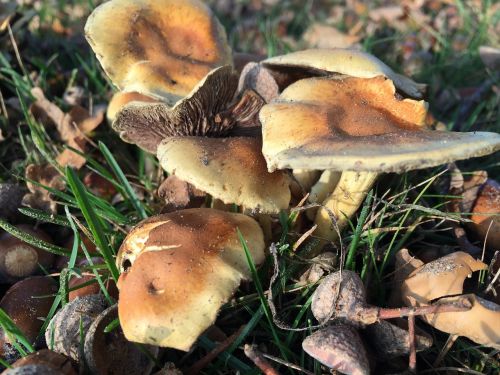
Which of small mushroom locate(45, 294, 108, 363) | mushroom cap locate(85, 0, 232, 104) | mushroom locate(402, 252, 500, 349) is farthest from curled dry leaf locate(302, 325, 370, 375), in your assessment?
mushroom cap locate(85, 0, 232, 104)

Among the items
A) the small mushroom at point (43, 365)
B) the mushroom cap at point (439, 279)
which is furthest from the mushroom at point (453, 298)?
the small mushroom at point (43, 365)

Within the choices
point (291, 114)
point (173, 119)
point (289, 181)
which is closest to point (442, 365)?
point (289, 181)

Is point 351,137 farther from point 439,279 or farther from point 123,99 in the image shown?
point 123,99

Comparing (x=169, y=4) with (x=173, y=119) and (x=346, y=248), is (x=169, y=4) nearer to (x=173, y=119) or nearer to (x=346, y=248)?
(x=173, y=119)

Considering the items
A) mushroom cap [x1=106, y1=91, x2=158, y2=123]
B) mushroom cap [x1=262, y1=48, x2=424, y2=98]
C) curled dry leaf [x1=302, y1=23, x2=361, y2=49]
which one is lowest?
curled dry leaf [x1=302, y1=23, x2=361, y2=49]

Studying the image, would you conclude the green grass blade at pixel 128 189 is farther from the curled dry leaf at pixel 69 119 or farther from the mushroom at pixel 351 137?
the mushroom at pixel 351 137

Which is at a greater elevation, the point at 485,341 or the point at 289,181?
the point at 289,181

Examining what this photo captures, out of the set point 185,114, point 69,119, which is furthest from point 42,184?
point 185,114

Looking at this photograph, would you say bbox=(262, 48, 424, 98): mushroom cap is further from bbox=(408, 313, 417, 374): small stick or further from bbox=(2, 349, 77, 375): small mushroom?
bbox=(2, 349, 77, 375): small mushroom
